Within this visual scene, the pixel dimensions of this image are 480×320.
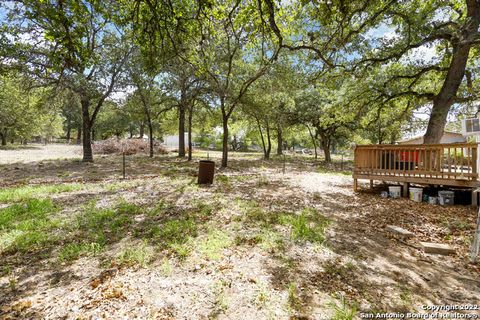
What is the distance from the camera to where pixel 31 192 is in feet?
21.3

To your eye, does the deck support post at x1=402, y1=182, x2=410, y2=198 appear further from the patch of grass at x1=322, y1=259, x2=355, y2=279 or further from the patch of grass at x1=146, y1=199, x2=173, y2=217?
the patch of grass at x1=146, y1=199, x2=173, y2=217

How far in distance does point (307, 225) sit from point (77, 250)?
11.8 feet

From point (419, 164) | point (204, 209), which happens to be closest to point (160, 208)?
point (204, 209)

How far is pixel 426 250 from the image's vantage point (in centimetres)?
366

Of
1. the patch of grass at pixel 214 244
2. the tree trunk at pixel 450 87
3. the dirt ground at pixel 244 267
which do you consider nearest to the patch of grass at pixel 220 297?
the dirt ground at pixel 244 267

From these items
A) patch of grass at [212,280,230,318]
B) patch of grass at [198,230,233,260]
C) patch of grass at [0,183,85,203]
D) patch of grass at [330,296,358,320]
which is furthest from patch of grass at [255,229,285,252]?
patch of grass at [0,183,85,203]

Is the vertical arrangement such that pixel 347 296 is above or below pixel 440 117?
below

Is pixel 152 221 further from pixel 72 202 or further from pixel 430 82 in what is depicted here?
pixel 430 82

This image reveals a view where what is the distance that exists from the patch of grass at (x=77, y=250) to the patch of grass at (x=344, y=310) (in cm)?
301

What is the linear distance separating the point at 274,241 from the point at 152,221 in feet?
7.61

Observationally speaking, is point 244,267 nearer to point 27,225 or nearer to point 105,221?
point 105,221

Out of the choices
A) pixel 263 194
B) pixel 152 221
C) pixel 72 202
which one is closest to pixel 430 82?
pixel 263 194

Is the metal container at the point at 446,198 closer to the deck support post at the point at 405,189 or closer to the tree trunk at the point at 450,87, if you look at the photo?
the deck support post at the point at 405,189

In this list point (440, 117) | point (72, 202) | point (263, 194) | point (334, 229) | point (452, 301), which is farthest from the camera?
point (440, 117)
